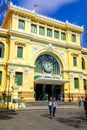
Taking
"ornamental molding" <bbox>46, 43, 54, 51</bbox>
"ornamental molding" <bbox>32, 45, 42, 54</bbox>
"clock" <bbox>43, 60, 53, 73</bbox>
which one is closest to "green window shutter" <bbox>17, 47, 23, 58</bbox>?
"ornamental molding" <bbox>32, 45, 42, 54</bbox>

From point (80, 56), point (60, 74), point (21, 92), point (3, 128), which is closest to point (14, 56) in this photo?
point (21, 92)

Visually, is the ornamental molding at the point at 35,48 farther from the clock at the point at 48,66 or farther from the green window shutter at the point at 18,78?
the green window shutter at the point at 18,78

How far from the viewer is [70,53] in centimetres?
3456

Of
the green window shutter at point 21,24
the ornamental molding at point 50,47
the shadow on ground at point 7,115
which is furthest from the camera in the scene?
the ornamental molding at point 50,47

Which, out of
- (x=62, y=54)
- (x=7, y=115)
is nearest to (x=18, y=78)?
(x=62, y=54)

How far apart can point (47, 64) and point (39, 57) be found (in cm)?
205

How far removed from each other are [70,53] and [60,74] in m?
4.92

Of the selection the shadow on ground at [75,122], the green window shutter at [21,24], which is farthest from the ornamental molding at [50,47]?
the shadow on ground at [75,122]

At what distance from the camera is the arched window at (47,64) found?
104 ft

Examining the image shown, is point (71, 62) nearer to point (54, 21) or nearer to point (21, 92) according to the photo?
point (54, 21)

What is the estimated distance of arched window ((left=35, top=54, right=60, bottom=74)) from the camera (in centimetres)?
3180

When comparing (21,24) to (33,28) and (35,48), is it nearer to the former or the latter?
(33,28)

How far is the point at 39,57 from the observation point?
1267 inches

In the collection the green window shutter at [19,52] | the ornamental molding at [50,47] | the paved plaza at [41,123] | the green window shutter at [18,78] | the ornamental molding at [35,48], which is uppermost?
the ornamental molding at [50,47]
